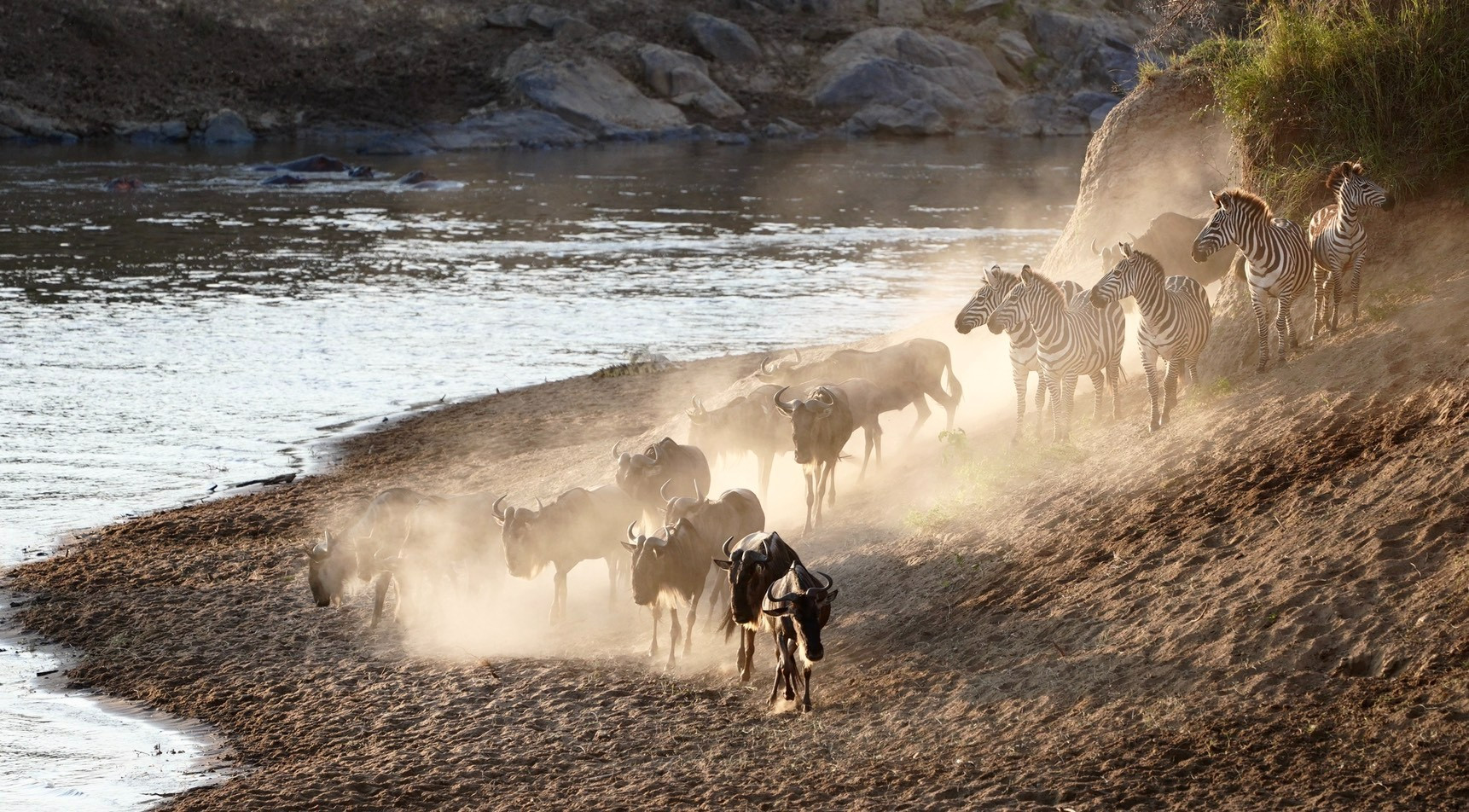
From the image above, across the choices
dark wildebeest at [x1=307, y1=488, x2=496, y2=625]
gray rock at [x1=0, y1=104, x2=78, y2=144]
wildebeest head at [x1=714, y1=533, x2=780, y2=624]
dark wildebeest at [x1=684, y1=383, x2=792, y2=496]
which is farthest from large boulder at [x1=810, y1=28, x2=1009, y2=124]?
wildebeest head at [x1=714, y1=533, x2=780, y2=624]

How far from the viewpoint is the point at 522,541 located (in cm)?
1410

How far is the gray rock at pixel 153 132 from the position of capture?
78.7 m

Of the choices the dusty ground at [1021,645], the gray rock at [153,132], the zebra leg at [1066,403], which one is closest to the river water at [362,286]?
the dusty ground at [1021,645]

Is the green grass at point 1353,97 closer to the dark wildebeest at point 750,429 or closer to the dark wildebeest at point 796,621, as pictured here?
the dark wildebeest at point 750,429

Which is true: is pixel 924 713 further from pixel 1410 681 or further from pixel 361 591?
pixel 361 591

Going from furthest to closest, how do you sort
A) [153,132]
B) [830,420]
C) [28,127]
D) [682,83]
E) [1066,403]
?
[682,83]
[153,132]
[28,127]
[1066,403]
[830,420]

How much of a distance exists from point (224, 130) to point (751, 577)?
243 feet

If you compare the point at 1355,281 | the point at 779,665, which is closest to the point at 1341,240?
the point at 1355,281

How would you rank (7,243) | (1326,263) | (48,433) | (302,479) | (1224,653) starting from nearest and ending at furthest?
(1224,653), (1326,263), (302,479), (48,433), (7,243)

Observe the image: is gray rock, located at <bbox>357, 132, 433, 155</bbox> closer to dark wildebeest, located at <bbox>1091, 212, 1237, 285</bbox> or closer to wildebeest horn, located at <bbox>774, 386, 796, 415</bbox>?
dark wildebeest, located at <bbox>1091, 212, 1237, 285</bbox>

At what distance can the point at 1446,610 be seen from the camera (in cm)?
980

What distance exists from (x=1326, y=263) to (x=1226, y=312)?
1555 mm

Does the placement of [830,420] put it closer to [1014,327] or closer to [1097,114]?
[1014,327]

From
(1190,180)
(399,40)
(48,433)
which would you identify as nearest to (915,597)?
(1190,180)
